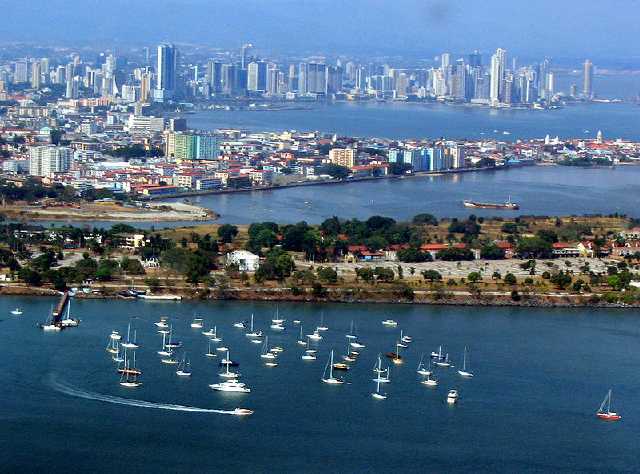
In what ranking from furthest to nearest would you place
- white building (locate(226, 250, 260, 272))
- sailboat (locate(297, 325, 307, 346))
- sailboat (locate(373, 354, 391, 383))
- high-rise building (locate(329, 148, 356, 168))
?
high-rise building (locate(329, 148, 356, 168)) → white building (locate(226, 250, 260, 272)) → sailboat (locate(297, 325, 307, 346)) → sailboat (locate(373, 354, 391, 383))

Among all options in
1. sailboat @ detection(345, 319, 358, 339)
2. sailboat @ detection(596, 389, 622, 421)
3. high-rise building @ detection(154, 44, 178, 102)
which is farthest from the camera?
high-rise building @ detection(154, 44, 178, 102)

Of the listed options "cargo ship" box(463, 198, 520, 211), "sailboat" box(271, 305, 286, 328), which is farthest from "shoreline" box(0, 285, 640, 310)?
"cargo ship" box(463, 198, 520, 211)

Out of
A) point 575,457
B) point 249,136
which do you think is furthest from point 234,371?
point 249,136

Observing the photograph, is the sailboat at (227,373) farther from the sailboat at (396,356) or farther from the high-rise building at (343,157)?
the high-rise building at (343,157)

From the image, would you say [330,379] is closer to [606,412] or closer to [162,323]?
[606,412]

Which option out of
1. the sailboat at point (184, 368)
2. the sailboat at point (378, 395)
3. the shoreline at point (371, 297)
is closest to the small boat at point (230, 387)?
the sailboat at point (184, 368)

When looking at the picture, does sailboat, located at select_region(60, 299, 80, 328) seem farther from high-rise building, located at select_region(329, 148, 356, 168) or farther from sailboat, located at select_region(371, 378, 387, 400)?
high-rise building, located at select_region(329, 148, 356, 168)

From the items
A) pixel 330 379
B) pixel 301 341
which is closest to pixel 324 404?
pixel 330 379
